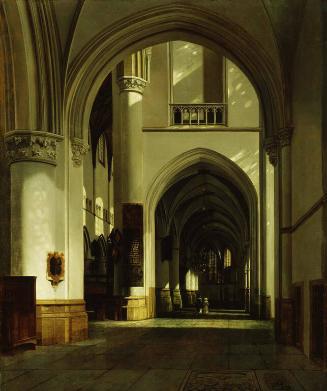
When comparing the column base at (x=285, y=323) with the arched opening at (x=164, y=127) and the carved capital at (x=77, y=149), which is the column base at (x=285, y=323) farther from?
the arched opening at (x=164, y=127)

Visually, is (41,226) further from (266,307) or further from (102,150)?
(102,150)

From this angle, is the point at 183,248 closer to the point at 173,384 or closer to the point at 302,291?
the point at 302,291

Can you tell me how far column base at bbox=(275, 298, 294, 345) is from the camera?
11891 mm

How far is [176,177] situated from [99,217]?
7619 mm

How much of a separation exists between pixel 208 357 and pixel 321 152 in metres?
3.27

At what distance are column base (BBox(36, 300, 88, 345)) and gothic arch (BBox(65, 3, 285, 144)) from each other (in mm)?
3074

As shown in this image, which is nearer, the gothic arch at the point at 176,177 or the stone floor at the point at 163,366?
the stone floor at the point at 163,366

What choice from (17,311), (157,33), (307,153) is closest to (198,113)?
(157,33)

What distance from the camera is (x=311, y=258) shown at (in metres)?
9.76

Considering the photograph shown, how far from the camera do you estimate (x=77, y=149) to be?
510 inches

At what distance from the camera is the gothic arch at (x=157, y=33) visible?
12.9 m

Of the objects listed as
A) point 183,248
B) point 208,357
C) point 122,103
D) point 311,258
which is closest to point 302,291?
point 311,258

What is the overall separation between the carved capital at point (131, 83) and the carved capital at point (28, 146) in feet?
28.1

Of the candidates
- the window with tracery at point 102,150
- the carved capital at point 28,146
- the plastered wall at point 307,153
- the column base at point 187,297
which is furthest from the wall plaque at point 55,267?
the column base at point 187,297
